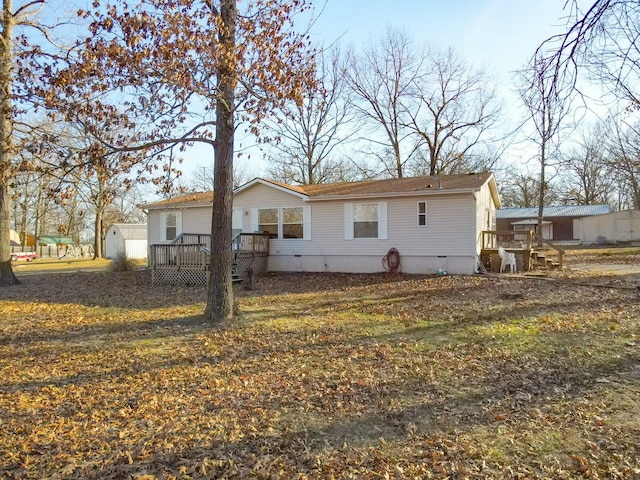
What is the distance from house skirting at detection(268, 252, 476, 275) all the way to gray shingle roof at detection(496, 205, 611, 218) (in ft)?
113

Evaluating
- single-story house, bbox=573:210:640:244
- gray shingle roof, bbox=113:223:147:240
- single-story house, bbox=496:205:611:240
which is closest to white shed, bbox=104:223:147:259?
gray shingle roof, bbox=113:223:147:240

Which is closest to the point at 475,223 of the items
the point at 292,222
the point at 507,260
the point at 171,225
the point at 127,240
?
the point at 507,260

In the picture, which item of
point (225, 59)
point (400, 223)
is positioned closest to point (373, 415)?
point (225, 59)

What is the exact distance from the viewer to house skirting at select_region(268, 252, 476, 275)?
14.1 meters

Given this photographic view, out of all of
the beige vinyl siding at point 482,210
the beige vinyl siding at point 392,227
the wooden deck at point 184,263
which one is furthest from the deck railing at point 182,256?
the beige vinyl siding at point 482,210

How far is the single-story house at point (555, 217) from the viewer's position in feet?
140

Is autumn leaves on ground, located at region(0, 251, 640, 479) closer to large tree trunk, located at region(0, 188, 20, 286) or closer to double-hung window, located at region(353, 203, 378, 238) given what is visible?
large tree trunk, located at region(0, 188, 20, 286)

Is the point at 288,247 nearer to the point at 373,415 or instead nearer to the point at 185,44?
the point at 185,44

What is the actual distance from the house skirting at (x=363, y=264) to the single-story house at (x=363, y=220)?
30 millimetres

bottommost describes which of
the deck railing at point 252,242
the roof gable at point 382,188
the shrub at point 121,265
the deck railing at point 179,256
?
the shrub at point 121,265

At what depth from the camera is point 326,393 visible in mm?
4422

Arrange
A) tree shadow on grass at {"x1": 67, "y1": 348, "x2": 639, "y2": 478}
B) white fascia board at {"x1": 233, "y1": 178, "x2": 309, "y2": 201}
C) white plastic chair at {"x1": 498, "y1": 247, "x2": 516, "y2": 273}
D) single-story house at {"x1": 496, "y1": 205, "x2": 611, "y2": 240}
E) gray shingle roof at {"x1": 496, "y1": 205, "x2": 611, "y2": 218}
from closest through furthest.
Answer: tree shadow on grass at {"x1": 67, "y1": 348, "x2": 639, "y2": 478} < white plastic chair at {"x1": 498, "y1": 247, "x2": 516, "y2": 273} < white fascia board at {"x1": 233, "y1": 178, "x2": 309, "y2": 201} < gray shingle roof at {"x1": 496, "y1": 205, "x2": 611, "y2": 218} < single-story house at {"x1": 496, "y1": 205, "x2": 611, "y2": 240}

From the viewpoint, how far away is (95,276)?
1628cm

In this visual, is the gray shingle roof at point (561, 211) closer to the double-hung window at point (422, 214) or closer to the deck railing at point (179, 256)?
the double-hung window at point (422, 214)
